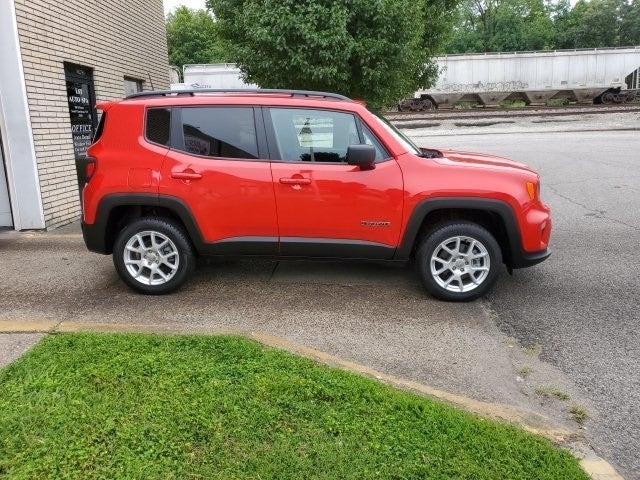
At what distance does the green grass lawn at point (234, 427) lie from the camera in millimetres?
2604

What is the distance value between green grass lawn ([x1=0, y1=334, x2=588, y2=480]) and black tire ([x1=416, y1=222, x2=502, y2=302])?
1771mm

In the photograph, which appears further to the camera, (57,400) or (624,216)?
(624,216)

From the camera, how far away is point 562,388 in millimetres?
3484

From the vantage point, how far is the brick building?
706 centimetres

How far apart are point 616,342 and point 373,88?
5882 mm

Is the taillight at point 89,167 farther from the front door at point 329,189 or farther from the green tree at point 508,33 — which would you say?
the green tree at point 508,33

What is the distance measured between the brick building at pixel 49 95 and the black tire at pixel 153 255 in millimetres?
3211

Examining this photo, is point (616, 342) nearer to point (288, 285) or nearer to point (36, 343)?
point (288, 285)

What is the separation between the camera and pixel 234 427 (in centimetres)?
289

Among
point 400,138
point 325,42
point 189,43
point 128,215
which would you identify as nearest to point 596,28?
point 189,43

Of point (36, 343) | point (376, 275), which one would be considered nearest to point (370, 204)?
point (376, 275)

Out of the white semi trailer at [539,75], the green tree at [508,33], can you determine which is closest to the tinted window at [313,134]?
the white semi trailer at [539,75]

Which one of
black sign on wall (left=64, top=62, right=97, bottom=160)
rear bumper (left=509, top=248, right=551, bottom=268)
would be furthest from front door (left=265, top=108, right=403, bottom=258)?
black sign on wall (left=64, top=62, right=97, bottom=160)

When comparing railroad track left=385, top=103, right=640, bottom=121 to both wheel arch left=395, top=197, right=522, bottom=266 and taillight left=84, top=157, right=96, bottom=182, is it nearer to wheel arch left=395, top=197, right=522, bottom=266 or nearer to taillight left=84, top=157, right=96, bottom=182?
wheel arch left=395, top=197, right=522, bottom=266
